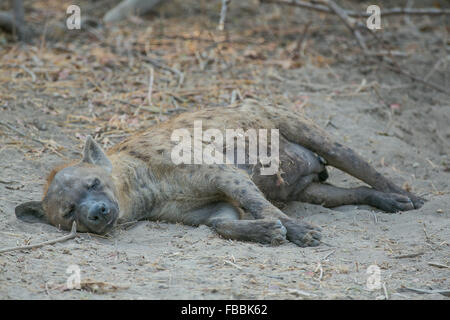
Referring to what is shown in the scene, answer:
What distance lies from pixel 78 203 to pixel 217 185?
0.79m

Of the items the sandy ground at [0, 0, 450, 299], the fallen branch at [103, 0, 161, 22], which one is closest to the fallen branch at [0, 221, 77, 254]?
the sandy ground at [0, 0, 450, 299]

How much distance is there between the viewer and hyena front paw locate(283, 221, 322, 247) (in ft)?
11.6

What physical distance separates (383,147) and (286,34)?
2.53 m

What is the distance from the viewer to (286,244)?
11.6 feet

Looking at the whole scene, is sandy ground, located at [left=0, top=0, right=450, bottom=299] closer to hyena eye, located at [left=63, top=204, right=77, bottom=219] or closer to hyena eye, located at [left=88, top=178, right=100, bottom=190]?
hyena eye, located at [left=63, top=204, right=77, bottom=219]

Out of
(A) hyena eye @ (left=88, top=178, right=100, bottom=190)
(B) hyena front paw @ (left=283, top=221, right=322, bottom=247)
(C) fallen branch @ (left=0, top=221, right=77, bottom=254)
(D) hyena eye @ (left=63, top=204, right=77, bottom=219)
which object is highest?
(A) hyena eye @ (left=88, top=178, right=100, bottom=190)

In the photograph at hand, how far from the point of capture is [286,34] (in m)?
7.42

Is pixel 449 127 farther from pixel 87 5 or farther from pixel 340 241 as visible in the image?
pixel 87 5

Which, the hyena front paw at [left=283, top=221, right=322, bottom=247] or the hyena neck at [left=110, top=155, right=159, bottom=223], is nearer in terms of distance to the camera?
the hyena front paw at [left=283, top=221, right=322, bottom=247]

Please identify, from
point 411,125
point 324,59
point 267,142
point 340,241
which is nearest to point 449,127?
point 411,125

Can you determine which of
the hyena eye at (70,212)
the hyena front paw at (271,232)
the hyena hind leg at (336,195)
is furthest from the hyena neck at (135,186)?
the hyena hind leg at (336,195)

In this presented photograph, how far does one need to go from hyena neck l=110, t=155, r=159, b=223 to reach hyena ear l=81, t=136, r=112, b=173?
5cm

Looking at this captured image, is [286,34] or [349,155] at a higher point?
[286,34]

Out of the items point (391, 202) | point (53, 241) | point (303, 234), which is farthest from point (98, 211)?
point (391, 202)
